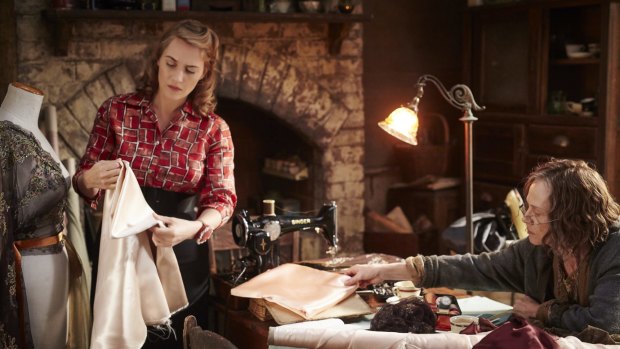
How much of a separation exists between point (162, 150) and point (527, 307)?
1323 mm

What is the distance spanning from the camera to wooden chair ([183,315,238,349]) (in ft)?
6.09

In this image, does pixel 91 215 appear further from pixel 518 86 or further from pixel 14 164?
pixel 518 86

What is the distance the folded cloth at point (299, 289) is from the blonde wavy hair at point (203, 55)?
64 cm

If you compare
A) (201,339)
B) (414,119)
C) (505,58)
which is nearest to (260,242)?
Answer: (414,119)

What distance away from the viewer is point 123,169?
8.84 feet

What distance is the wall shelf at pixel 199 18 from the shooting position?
4.40m

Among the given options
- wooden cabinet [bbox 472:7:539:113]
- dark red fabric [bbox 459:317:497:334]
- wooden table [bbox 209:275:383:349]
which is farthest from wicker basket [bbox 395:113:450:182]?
dark red fabric [bbox 459:317:497:334]

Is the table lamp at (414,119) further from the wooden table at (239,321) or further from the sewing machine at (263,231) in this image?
the wooden table at (239,321)

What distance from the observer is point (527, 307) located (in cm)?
258

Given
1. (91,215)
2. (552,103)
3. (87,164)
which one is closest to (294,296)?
(87,164)

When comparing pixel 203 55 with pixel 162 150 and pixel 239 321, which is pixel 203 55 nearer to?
pixel 162 150

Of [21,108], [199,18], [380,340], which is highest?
[199,18]

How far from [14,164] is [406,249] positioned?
3.24 metres

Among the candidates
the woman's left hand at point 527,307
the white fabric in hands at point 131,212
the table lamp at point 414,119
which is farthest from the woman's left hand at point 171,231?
the woman's left hand at point 527,307
